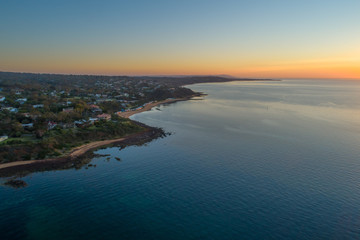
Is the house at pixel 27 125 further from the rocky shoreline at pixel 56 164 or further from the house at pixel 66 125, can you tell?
the rocky shoreline at pixel 56 164

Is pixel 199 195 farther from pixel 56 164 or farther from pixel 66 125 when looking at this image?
pixel 66 125

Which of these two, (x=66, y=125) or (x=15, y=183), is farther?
(x=66, y=125)

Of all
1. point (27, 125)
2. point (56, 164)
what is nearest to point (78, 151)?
point (56, 164)

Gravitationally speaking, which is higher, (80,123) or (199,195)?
(80,123)

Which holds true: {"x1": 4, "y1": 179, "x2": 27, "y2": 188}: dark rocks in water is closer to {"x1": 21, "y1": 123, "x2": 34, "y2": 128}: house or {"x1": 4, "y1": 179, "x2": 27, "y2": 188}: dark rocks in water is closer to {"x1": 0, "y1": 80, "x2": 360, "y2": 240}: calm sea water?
{"x1": 0, "y1": 80, "x2": 360, "y2": 240}: calm sea water

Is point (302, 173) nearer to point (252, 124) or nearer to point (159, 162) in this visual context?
point (159, 162)

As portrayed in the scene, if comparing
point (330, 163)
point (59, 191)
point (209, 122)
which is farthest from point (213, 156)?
point (209, 122)
